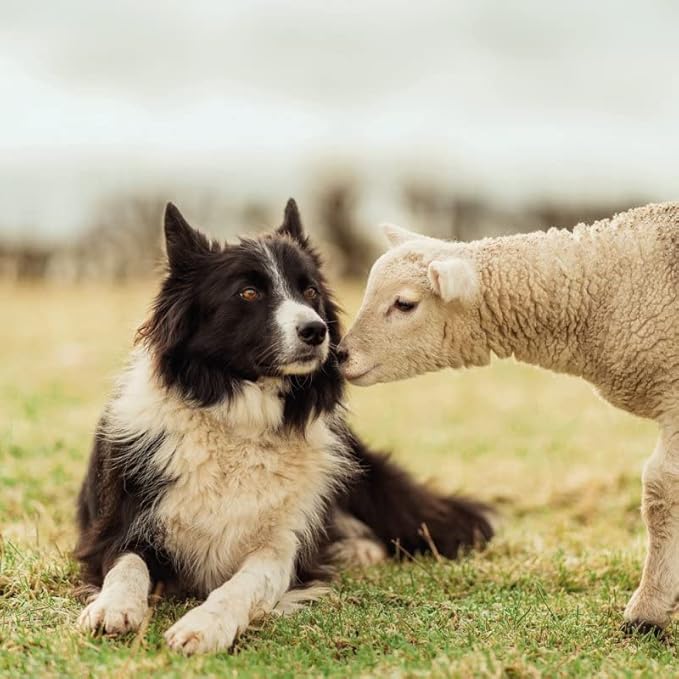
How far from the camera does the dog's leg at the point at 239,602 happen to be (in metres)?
3.93

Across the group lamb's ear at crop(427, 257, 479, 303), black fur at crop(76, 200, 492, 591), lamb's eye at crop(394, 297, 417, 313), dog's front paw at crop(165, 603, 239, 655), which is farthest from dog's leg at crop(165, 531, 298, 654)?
lamb's ear at crop(427, 257, 479, 303)

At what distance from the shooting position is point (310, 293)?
499 centimetres

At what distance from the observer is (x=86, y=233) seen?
27.7 m

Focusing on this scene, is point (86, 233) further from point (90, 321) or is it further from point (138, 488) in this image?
point (138, 488)

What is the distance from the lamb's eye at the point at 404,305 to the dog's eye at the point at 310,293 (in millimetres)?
438

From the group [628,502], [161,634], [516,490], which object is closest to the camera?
[161,634]

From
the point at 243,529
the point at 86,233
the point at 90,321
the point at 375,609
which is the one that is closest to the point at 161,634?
the point at 243,529

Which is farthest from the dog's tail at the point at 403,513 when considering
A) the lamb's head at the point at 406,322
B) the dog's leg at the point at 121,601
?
the dog's leg at the point at 121,601

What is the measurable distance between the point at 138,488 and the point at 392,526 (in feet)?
6.36

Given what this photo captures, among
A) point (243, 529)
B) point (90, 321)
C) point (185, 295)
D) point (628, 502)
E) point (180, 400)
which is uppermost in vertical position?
point (185, 295)

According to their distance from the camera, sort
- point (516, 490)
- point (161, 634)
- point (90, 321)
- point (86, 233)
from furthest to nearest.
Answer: point (86, 233), point (90, 321), point (516, 490), point (161, 634)

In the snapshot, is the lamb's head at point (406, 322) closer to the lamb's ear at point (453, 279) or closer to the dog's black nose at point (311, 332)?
the lamb's ear at point (453, 279)

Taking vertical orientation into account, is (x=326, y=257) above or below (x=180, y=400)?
above

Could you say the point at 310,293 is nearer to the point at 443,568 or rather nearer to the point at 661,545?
the point at 443,568
